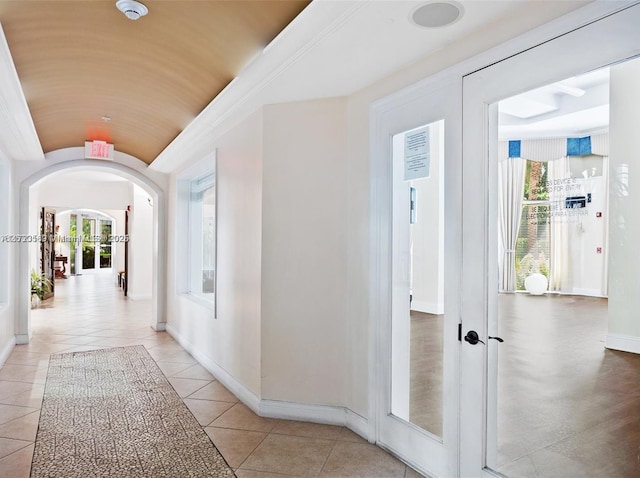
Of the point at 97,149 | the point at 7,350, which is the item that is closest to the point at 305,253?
the point at 97,149

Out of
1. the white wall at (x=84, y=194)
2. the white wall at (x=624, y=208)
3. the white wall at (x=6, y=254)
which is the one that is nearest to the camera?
the white wall at (x=624, y=208)

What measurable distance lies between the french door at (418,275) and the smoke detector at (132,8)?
1.54 m

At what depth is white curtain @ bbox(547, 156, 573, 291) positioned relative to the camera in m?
2.03

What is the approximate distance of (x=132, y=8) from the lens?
7.93 ft

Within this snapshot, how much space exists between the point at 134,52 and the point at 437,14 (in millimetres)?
2097

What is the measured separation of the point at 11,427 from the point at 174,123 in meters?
3.07

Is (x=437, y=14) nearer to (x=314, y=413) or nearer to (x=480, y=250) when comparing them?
(x=480, y=250)

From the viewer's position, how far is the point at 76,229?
21406 millimetres

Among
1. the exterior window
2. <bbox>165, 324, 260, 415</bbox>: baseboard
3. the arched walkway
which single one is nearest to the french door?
<bbox>165, 324, 260, 415</bbox>: baseboard

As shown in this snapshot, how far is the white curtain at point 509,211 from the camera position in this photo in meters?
2.21

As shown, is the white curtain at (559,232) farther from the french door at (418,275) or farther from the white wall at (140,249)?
the white wall at (140,249)

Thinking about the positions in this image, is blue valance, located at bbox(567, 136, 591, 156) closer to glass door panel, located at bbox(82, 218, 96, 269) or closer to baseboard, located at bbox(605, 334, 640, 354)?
baseboard, located at bbox(605, 334, 640, 354)

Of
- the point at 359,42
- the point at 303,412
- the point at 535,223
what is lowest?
the point at 303,412

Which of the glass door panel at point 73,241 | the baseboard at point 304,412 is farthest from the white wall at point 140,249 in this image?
the glass door panel at point 73,241
